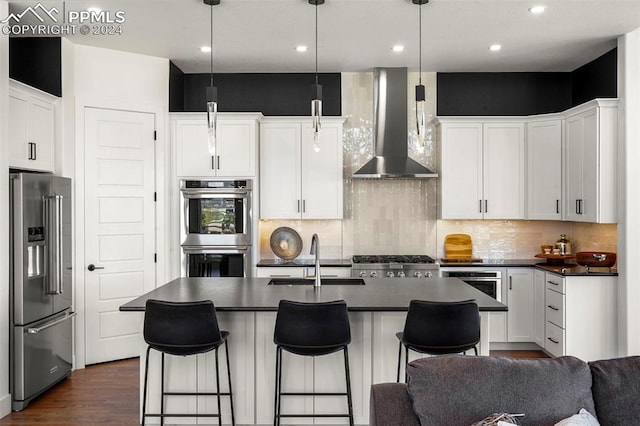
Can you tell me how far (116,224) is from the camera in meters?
5.18

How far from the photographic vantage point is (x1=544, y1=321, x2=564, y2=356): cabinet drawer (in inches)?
194

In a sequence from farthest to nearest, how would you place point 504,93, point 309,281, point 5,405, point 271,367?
point 504,93 < point 309,281 < point 5,405 < point 271,367

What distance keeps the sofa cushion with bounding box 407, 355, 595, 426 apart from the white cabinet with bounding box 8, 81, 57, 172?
3.61 meters

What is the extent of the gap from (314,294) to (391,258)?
240cm

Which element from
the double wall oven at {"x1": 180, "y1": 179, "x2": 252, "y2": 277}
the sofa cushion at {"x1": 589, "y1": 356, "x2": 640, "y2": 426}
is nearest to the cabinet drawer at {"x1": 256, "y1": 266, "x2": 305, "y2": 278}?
the double wall oven at {"x1": 180, "y1": 179, "x2": 252, "y2": 277}

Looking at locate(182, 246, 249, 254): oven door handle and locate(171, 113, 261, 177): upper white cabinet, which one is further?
locate(171, 113, 261, 177): upper white cabinet

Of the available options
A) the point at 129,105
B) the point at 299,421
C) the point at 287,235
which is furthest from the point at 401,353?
the point at 129,105

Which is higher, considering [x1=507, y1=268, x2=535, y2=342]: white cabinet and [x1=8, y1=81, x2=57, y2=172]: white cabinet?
[x1=8, y1=81, x2=57, y2=172]: white cabinet

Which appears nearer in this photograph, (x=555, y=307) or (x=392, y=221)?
(x=555, y=307)

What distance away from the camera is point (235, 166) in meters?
5.59

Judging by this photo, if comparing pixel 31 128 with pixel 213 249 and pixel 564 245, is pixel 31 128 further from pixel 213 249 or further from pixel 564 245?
pixel 564 245

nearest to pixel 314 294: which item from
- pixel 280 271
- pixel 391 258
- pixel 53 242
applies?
pixel 280 271

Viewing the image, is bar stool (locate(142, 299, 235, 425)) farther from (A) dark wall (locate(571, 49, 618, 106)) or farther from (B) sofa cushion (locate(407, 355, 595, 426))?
(A) dark wall (locate(571, 49, 618, 106))

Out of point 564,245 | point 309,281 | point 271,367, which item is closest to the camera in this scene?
point 271,367
